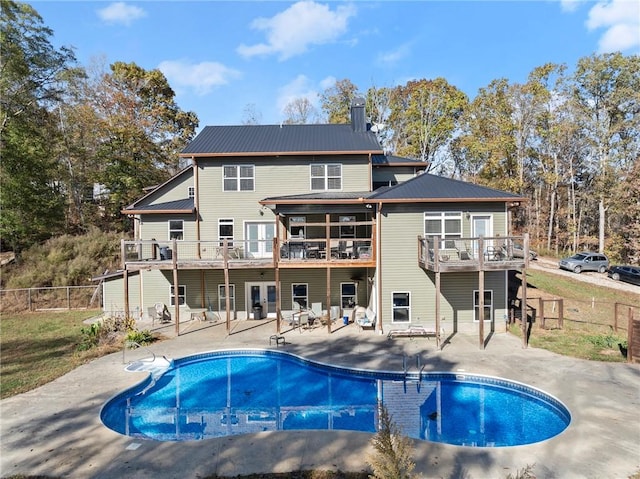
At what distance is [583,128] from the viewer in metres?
31.3

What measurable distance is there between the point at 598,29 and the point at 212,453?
25.8m

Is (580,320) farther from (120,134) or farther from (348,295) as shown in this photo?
(120,134)

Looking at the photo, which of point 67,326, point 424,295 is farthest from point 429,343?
point 67,326

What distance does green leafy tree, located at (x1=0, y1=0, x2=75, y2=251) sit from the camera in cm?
2084

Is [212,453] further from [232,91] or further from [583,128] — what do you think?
[583,128]

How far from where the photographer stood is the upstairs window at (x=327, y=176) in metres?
18.1

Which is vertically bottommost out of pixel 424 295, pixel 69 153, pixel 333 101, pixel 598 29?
pixel 424 295

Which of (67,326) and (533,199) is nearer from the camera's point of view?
(67,326)

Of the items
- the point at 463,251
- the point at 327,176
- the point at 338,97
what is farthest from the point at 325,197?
the point at 338,97

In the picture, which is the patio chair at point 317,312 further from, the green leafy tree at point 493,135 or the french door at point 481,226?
the green leafy tree at point 493,135

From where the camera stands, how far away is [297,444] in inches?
287

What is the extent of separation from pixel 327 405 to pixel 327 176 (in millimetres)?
11300

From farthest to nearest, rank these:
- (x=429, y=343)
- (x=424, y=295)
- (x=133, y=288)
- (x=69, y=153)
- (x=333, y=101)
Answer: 1. (x=333, y=101)
2. (x=69, y=153)
3. (x=133, y=288)
4. (x=424, y=295)
5. (x=429, y=343)

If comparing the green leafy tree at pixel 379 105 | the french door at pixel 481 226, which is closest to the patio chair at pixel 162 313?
the french door at pixel 481 226
